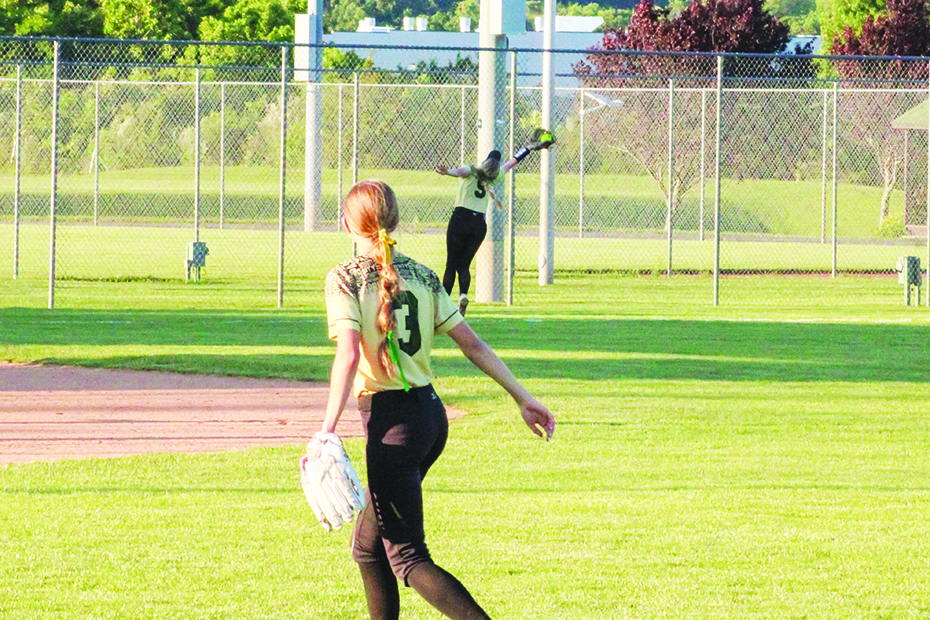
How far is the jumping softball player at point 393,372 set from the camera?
4.83m

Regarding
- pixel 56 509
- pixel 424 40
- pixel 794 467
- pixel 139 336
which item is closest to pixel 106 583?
pixel 56 509

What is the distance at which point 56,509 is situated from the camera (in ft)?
24.7

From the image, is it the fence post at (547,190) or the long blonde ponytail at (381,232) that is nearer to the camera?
the long blonde ponytail at (381,232)

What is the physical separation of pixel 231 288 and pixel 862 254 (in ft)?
46.4

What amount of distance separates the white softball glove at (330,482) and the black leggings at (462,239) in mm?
10371

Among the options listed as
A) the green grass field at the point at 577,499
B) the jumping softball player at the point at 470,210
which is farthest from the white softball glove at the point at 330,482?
the jumping softball player at the point at 470,210

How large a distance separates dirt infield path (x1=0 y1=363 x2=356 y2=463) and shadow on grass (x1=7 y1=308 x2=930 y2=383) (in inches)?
21.5

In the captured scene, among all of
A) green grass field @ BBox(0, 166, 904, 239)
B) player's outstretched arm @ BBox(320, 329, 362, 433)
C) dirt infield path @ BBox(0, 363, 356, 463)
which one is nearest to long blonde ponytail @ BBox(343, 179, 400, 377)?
player's outstretched arm @ BBox(320, 329, 362, 433)

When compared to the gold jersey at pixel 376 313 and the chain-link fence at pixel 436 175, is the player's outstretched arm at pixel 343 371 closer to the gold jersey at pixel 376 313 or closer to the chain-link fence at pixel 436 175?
the gold jersey at pixel 376 313

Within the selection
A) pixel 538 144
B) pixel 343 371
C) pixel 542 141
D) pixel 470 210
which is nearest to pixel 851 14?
pixel 542 141

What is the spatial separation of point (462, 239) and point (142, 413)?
527cm

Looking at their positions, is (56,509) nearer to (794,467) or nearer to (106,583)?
(106,583)

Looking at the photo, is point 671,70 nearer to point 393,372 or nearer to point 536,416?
point 536,416

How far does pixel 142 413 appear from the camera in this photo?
10836 millimetres
